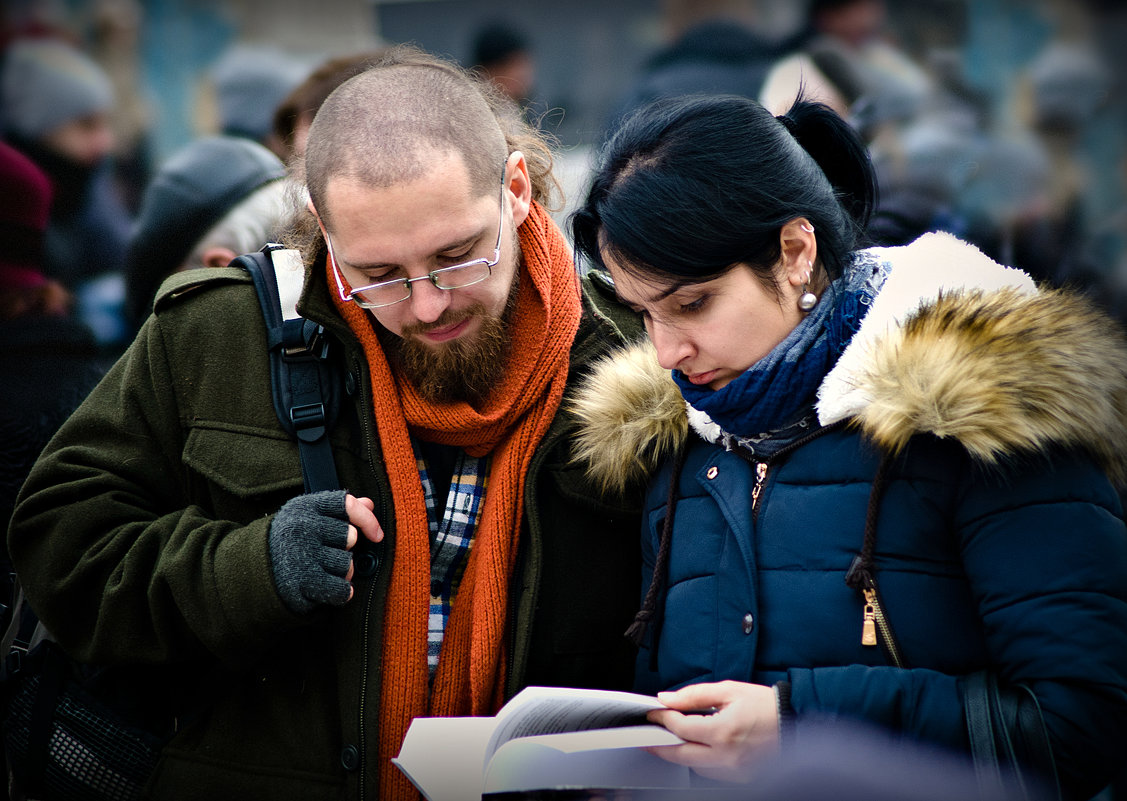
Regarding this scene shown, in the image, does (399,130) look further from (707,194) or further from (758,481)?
(758,481)

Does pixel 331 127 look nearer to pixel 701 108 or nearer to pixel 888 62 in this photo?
pixel 701 108

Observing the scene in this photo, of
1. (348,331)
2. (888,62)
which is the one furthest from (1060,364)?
(888,62)

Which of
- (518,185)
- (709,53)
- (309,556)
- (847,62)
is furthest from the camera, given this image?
(709,53)

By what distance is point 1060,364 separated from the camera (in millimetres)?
1547

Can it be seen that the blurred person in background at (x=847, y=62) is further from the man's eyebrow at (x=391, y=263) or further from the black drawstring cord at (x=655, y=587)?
the black drawstring cord at (x=655, y=587)

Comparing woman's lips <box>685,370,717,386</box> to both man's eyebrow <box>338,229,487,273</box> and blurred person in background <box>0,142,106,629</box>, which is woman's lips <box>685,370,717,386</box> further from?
blurred person in background <box>0,142,106,629</box>

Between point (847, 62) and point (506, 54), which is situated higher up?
point (506, 54)

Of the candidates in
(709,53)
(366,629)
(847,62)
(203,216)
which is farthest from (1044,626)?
(709,53)

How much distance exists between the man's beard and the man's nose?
39 mm

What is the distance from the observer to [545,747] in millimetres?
1528

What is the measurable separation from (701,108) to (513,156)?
22.4 inches

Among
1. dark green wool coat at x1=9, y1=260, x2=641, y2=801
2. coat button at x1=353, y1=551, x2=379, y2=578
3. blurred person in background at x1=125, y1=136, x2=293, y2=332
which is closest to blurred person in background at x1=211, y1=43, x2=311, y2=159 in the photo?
blurred person in background at x1=125, y1=136, x2=293, y2=332

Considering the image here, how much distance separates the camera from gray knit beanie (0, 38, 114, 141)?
14.7 feet

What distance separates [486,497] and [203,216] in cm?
170
